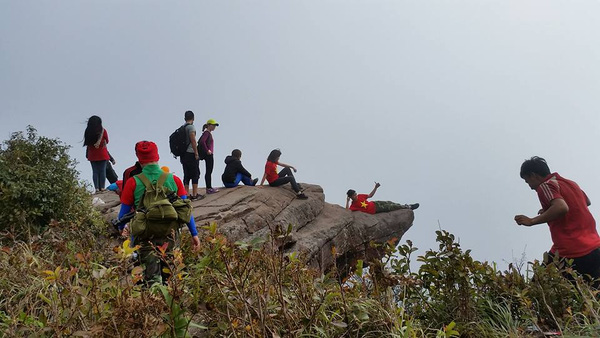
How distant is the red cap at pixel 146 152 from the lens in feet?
18.4

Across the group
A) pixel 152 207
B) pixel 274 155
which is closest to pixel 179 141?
pixel 274 155

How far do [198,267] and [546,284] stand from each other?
332cm

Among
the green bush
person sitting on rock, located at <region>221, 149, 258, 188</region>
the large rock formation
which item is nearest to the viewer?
the green bush

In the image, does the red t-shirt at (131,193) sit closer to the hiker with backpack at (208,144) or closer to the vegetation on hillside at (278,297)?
the vegetation on hillside at (278,297)

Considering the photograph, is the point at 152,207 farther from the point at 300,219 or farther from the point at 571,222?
the point at 300,219

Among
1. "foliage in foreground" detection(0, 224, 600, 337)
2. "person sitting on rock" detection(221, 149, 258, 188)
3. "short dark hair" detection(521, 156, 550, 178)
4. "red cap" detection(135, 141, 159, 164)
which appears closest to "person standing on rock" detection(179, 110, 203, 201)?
"person sitting on rock" detection(221, 149, 258, 188)

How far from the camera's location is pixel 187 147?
508 inches

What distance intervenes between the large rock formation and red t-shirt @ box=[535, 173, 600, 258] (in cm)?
439

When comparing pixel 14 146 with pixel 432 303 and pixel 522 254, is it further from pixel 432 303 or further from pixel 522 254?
pixel 522 254

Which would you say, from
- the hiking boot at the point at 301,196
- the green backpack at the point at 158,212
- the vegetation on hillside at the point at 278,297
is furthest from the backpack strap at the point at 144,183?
the hiking boot at the point at 301,196

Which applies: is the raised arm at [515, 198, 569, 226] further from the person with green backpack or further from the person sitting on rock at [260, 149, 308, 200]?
the person sitting on rock at [260, 149, 308, 200]

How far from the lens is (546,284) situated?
480 centimetres

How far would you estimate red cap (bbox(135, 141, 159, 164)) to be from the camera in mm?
5613

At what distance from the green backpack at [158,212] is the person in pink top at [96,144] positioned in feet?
24.8
